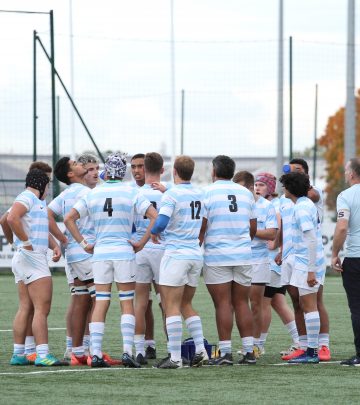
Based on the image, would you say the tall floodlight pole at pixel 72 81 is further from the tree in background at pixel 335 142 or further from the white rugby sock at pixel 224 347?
the tree in background at pixel 335 142

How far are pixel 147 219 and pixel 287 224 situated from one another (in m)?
1.55

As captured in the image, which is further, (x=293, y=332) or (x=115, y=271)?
(x=293, y=332)

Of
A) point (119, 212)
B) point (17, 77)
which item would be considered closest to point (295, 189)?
point (119, 212)

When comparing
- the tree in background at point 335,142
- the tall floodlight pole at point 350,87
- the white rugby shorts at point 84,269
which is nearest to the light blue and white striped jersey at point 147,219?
the white rugby shorts at point 84,269

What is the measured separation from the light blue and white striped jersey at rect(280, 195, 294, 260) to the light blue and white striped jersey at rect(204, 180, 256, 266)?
2.82 feet

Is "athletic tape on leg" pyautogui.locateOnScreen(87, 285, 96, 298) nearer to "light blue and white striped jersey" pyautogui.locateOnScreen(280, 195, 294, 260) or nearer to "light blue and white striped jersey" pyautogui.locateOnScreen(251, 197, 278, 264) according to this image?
"light blue and white striped jersey" pyautogui.locateOnScreen(251, 197, 278, 264)

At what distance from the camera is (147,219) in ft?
40.0

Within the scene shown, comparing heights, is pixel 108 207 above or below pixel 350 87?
A: below

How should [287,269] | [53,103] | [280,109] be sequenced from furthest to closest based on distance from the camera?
1. [280,109]
2. [53,103]
3. [287,269]

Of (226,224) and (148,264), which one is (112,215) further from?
(226,224)

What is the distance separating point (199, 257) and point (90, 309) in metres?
1.40

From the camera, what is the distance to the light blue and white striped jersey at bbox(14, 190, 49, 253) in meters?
11.7

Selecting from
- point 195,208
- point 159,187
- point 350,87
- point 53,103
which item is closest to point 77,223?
point 159,187

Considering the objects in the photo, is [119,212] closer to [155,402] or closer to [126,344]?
[126,344]
